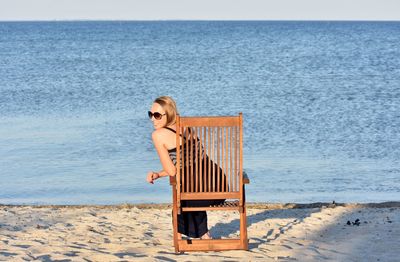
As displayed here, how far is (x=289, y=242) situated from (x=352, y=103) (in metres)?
20.3

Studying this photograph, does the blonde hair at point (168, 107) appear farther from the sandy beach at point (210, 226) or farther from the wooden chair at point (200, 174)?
the sandy beach at point (210, 226)

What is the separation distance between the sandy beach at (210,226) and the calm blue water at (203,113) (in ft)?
6.98

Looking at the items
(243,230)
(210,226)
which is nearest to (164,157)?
(243,230)

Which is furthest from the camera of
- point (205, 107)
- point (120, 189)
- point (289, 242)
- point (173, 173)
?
point (205, 107)

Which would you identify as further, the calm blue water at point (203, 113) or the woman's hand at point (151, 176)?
the calm blue water at point (203, 113)

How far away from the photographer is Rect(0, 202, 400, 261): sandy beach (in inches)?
273

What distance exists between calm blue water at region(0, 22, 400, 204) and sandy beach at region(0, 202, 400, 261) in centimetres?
213

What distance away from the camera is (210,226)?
8836mm

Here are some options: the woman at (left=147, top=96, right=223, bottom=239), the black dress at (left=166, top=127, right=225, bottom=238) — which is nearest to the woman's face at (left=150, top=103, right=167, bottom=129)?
the woman at (left=147, top=96, right=223, bottom=239)

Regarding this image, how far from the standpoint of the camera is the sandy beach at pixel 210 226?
6926 mm

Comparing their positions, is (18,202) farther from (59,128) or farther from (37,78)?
(37,78)

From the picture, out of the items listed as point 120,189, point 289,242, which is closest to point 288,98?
point 120,189

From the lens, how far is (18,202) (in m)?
11.8

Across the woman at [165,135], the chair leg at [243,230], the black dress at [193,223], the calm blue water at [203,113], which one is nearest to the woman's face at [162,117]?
the woman at [165,135]
